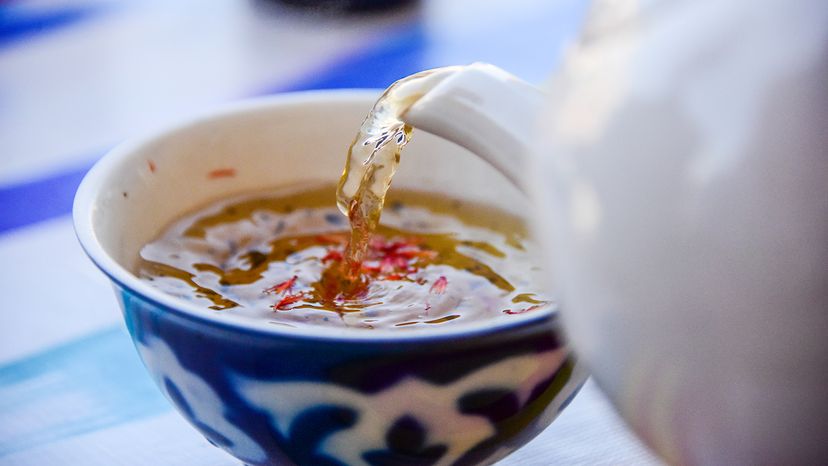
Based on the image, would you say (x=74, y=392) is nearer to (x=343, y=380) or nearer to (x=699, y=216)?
(x=343, y=380)

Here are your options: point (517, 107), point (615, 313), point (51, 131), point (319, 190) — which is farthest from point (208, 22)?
point (615, 313)

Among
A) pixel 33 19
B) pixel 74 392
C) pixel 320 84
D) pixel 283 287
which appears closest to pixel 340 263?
pixel 283 287

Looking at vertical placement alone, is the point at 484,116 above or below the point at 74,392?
above

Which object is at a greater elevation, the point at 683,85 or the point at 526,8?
the point at 683,85

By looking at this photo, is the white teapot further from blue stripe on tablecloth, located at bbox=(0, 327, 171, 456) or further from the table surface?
blue stripe on tablecloth, located at bbox=(0, 327, 171, 456)

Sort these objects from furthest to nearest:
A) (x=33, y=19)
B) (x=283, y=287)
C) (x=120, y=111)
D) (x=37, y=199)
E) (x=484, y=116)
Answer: (x=33, y=19) → (x=120, y=111) → (x=37, y=199) → (x=283, y=287) → (x=484, y=116)

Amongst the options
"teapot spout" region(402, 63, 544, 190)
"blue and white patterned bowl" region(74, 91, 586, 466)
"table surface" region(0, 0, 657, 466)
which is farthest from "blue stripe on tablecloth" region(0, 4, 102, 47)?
"teapot spout" region(402, 63, 544, 190)

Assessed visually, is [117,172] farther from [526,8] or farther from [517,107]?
[526,8]
